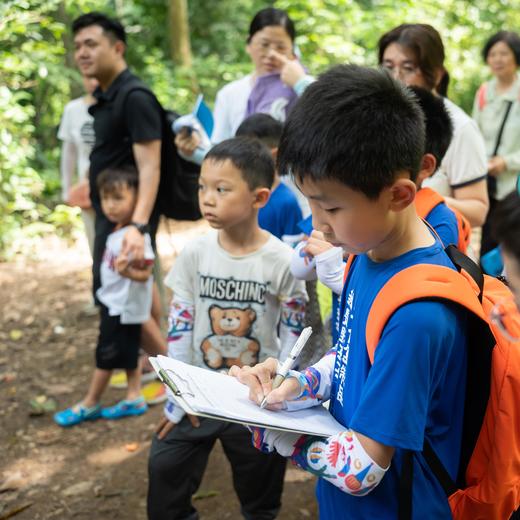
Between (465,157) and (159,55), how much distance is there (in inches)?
374

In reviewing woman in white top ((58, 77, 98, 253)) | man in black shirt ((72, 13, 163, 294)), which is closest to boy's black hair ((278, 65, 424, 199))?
man in black shirt ((72, 13, 163, 294))

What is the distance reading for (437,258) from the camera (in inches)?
53.7

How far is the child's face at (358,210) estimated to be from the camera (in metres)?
1.33

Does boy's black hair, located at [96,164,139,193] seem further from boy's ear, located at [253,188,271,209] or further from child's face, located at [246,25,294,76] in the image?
boy's ear, located at [253,188,271,209]

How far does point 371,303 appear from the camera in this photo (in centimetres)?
138

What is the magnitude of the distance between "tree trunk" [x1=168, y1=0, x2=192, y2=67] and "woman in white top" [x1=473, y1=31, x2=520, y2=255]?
267 inches

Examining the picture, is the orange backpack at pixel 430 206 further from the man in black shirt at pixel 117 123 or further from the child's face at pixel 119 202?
the child's face at pixel 119 202

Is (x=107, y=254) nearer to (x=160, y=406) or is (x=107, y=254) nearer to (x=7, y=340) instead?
(x=160, y=406)

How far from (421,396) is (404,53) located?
1898 mm

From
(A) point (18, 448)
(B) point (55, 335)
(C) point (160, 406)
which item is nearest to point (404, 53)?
(C) point (160, 406)

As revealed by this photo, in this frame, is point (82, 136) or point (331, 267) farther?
point (82, 136)

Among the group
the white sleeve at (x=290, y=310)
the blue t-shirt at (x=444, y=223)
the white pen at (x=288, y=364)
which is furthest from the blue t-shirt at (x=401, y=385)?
the white sleeve at (x=290, y=310)

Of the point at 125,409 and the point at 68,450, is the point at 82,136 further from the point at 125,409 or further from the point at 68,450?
the point at 68,450

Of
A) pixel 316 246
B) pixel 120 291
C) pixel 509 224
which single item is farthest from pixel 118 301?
pixel 509 224
